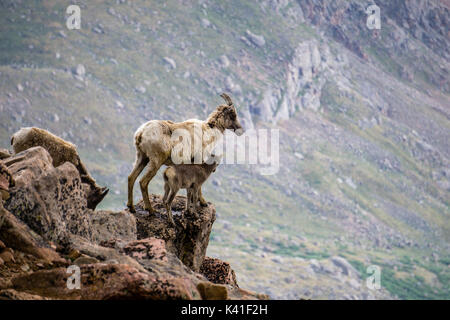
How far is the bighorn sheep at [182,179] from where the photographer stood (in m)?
22.8

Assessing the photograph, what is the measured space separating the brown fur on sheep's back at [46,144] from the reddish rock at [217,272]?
5972 millimetres

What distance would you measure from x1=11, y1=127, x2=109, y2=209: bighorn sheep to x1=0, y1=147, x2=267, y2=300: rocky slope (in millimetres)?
1767

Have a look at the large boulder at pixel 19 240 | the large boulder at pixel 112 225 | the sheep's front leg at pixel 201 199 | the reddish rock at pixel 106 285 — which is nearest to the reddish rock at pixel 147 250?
the large boulder at pixel 19 240

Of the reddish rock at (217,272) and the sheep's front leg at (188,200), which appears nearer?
the sheep's front leg at (188,200)

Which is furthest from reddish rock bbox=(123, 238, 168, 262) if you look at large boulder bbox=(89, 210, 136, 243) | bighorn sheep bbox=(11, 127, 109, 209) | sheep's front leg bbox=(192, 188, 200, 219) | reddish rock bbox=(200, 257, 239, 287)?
reddish rock bbox=(200, 257, 239, 287)

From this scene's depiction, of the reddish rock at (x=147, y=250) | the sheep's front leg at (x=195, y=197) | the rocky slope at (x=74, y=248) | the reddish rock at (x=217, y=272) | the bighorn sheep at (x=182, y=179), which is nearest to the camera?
the rocky slope at (x=74, y=248)

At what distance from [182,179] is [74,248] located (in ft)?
20.8

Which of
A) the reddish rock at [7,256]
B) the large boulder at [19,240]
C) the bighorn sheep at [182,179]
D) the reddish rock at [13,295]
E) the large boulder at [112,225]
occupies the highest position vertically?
the bighorn sheep at [182,179]

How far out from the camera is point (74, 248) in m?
17.1

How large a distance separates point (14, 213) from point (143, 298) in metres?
5.07

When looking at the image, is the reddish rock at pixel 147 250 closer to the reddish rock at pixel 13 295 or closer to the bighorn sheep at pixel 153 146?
the reddish rock at pixel 13 295

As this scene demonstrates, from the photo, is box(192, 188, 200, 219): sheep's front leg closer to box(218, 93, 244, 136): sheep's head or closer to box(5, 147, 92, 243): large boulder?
box(218, 93, 244, 136): sheep's head

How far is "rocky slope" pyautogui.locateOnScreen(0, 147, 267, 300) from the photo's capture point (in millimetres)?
14336
